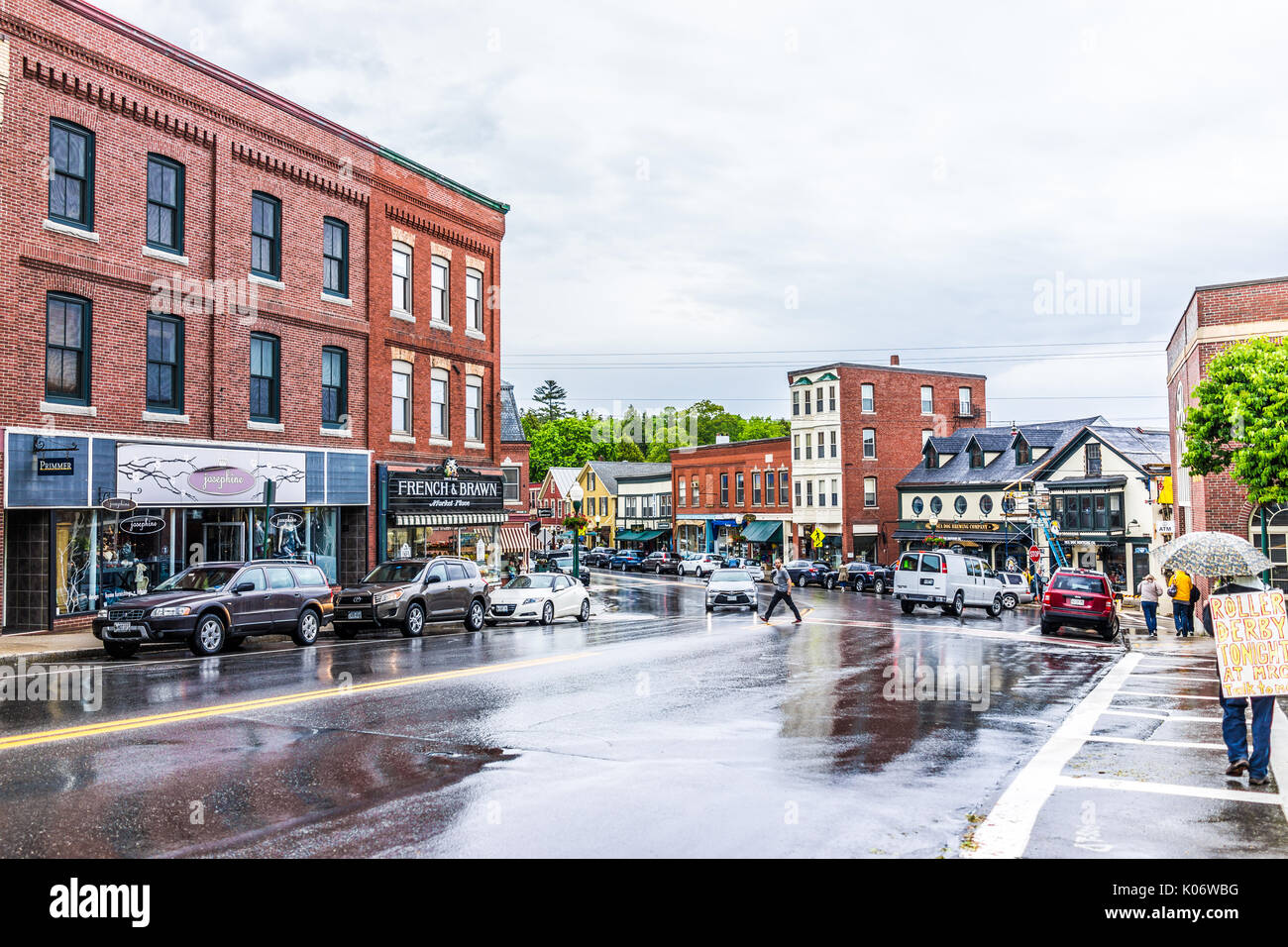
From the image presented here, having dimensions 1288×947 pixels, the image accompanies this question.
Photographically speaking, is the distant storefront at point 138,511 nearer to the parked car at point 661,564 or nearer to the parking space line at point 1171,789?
the parking space line at point 1171,789

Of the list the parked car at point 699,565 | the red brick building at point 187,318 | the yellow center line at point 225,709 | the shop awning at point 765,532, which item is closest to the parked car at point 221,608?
the red brick building at point 187,318

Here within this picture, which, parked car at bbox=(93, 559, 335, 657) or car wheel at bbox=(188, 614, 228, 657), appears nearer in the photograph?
parked car at bbox=(93, 559, 335, 657)

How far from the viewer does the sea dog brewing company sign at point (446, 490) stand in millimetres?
29750

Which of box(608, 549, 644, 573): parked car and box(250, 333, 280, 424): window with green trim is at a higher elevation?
box(250, 333, 280, 424): window with green trim

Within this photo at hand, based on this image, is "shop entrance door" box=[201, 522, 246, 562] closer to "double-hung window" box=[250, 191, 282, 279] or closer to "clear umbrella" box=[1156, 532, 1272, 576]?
"double-hung window" box=[250, 191, 282, 279]

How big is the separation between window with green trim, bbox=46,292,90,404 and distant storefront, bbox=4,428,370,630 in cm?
104

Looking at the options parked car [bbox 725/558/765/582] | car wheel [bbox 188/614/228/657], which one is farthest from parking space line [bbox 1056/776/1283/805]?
parked car [bbox 725/558/765/582]

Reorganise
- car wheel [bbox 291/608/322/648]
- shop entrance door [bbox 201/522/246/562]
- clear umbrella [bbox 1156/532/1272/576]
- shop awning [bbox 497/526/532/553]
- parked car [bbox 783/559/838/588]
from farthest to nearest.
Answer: parked car [bbox 783/559/838/588] < shop awning [bbox 497/526/532/553] < shop entrance door [bbox 201/522/246/562] < car wheel [bbox 291/608/322/648] < clear umbrella [bbox 1156/532/1272/576]

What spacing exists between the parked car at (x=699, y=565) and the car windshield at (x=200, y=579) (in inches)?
1680

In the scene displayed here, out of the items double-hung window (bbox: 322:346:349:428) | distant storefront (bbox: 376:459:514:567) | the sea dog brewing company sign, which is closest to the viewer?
double-hung window (bbox: 322:346:349:428)

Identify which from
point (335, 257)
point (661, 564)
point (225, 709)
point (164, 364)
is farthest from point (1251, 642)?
point (661, 564)

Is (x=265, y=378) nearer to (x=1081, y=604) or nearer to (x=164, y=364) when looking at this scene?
(x=164, y=364)

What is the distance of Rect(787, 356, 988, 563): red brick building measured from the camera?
63312mm
